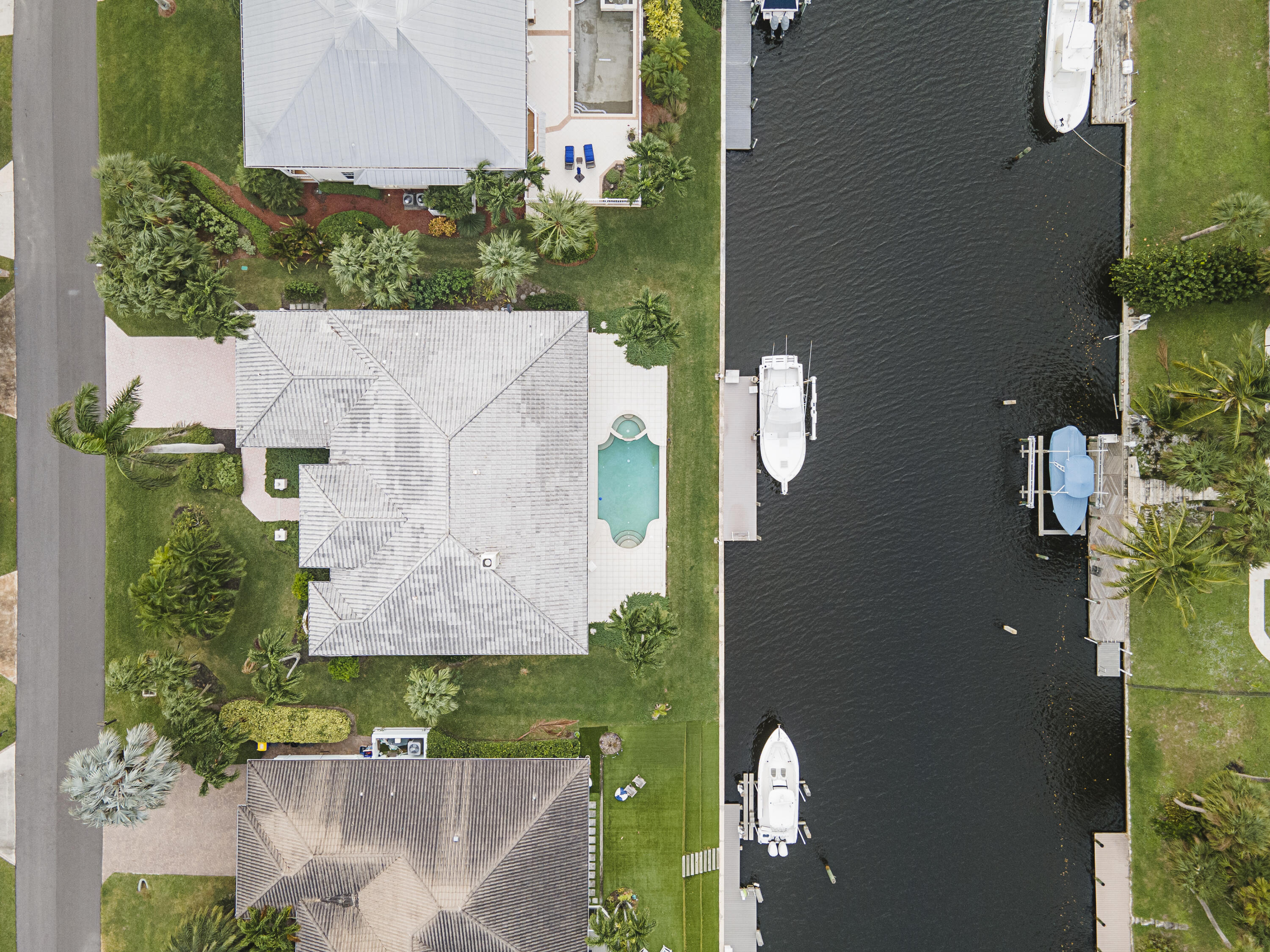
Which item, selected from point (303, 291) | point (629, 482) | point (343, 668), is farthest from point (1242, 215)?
point (343, 668)

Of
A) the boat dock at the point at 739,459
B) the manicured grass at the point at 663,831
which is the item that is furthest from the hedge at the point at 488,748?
the boat dock at the point at 739,459

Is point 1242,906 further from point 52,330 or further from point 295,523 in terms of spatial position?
point 52,330

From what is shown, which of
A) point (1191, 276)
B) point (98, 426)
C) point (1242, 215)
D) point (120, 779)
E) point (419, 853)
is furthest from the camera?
point (1191, 276)

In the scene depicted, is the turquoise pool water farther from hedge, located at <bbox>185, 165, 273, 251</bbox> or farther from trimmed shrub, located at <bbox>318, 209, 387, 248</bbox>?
hedge, located at <bbox>185, 165, 273, 251</bbox>

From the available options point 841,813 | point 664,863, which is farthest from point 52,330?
point 841,813

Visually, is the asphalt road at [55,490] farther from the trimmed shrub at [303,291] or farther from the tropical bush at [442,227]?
the tropical bush at [442,227]

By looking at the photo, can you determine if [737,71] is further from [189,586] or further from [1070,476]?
[189,586]
